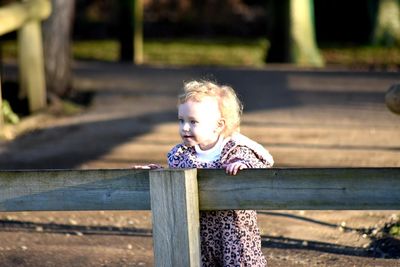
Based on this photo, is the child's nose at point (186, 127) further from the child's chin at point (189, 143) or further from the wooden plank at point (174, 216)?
the wooden plank at point (174, 216)

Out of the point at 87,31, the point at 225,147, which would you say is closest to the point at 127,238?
the point at 225,147

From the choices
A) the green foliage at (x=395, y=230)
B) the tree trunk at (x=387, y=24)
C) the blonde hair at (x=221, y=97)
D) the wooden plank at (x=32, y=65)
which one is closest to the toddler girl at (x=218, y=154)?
the blonde hair at (x=221, y=97)

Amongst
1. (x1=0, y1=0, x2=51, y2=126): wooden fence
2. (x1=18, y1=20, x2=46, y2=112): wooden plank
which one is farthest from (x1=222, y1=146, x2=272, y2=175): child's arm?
(x1=18, y1=20, x2=46, y2=112): wooden plank

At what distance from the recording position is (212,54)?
20.2 m

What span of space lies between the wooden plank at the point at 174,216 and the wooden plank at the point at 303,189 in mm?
119

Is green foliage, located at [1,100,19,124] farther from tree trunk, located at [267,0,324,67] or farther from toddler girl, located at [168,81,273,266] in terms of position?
tree trunk, located at [267,0,324,67]

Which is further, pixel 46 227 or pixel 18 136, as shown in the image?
pixel 18 136

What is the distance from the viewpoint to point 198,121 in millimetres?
5484

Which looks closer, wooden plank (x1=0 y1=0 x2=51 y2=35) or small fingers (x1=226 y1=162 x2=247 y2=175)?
small fingers (x1=226 y1=162 x2=247 y2=175)

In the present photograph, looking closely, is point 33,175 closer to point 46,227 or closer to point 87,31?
point 46,227

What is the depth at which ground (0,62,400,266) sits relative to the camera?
746 centimetres

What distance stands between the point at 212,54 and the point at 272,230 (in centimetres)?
1238

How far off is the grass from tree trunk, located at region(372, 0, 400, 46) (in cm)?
30

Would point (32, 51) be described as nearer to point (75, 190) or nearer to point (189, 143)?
point (189, 143)
